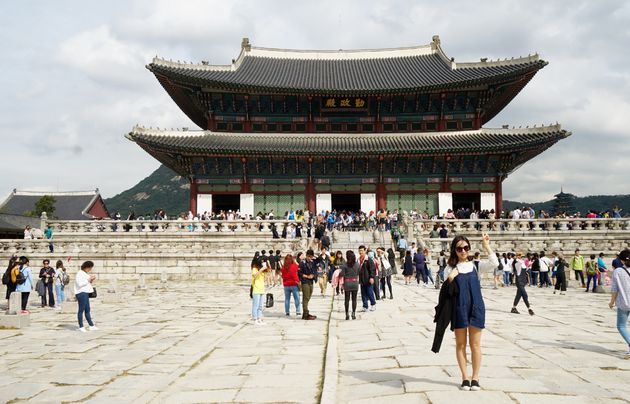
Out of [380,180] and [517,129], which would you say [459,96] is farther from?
[380,180]

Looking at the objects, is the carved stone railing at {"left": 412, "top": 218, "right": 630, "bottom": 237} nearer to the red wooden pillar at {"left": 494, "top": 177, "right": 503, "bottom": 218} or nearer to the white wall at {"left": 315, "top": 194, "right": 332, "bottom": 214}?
the red wooden pillar at {"left": 494, "top": 177, "right": 503, "bottom": 218}

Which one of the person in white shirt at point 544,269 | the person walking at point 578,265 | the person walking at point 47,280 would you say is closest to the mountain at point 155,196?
the person walking at point 47,280

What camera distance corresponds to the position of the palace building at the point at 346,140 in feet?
110

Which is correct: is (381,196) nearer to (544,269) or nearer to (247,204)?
(247,204)

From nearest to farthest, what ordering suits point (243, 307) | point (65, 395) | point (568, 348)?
1. point (65, 395)
2. point (568, 348)
3. point (243, 307)

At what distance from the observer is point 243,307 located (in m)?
15.6

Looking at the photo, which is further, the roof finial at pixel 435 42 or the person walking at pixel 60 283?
the roof finial at pixel 435 42

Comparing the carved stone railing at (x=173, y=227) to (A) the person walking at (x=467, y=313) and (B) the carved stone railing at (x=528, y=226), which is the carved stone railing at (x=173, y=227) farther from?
(A) the person walking at (x=467, y=313)

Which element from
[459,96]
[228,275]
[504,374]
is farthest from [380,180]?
[504,374]

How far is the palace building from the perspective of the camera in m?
33.6

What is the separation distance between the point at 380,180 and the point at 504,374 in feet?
94.4

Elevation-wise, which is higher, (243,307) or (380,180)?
(380,180)

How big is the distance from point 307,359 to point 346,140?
28.6 metres

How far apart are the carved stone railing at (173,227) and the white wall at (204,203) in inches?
248
